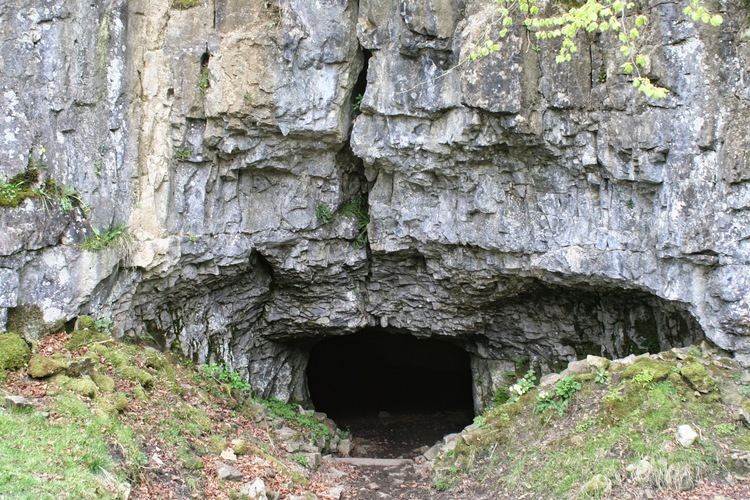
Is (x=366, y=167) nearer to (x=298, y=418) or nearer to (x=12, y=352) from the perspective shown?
(x=298, y=418)

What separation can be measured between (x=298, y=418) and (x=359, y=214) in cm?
419

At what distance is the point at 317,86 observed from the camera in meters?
11.2

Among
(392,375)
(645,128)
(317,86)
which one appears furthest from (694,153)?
(392,375)

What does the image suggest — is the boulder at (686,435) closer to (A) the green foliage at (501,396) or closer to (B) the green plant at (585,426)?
(B) the green plant at (585,426)

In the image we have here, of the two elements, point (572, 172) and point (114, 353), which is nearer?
point (114, 353)

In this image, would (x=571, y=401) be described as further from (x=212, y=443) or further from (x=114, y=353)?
(x=114, y=353)

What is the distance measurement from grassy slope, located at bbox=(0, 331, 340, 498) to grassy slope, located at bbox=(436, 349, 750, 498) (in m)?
2.65

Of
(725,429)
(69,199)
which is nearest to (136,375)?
(69,199)

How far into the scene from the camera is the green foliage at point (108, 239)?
1002cm

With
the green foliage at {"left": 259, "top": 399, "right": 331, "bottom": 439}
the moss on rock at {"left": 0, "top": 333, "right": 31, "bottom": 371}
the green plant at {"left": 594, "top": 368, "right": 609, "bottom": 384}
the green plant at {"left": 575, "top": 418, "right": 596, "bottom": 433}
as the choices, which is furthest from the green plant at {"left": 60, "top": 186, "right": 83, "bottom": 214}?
the green plant at {"left": 594, "top": 368, "right": 609, "bottom": 384}

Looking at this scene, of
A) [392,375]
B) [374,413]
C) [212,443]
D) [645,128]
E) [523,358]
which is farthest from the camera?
[392,375]

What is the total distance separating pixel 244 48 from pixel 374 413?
11.1m

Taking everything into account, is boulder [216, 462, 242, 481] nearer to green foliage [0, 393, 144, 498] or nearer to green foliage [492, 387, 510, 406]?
green foliage [0, 393, 144, 498]

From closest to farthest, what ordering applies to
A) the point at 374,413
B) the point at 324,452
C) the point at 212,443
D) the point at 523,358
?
the point at 212,443, the point at 324,452, the point at 523,358, the point at 374,413
